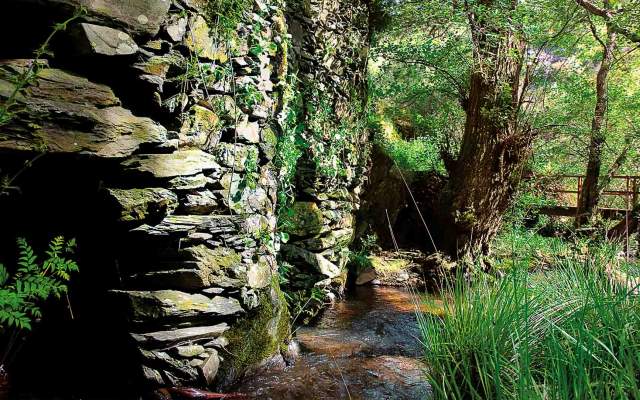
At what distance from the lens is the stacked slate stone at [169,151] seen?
87.3 inches

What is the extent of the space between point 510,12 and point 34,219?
545 centimetres

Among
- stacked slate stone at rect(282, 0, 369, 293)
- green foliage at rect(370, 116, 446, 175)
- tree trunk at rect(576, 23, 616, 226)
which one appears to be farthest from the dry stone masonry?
tree trunk at rect(576, 23, 616, 226)

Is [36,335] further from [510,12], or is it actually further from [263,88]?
[510,12]

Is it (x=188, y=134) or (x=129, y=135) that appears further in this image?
(x=188, y=134)

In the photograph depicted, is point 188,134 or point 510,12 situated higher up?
point 510,12

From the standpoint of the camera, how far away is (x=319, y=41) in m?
5.14

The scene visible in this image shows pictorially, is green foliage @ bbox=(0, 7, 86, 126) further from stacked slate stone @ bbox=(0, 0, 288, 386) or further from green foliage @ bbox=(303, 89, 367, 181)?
green foliage @ bbox=(303, 89, 367, 181)

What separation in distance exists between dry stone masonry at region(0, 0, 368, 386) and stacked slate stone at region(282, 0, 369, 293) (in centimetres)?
115

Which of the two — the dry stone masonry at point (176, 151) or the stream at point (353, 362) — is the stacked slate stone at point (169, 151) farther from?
the stream at point (353, 362)

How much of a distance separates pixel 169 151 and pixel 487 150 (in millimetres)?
5156

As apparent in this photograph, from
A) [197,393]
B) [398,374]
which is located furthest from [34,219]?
[398,374]

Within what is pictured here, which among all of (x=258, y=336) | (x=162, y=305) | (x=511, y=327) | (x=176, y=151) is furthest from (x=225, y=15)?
(x=511, y=327)

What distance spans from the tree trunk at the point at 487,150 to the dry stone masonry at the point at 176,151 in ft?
12.5

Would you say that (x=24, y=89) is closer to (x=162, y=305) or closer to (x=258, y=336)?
(x=162, y=305)
